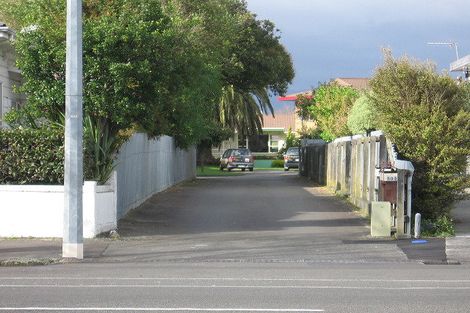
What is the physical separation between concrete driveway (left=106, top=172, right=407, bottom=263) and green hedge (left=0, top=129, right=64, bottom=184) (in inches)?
86.4

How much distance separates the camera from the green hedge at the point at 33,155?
17062mm

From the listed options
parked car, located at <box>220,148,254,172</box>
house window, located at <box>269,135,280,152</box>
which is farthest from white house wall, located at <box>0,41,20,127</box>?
house window, located at <box>269,135,280,152</box>

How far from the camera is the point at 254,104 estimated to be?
2571 inches

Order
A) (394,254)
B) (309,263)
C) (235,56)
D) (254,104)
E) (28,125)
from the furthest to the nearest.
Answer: (254,104)
(235,56)
(28,125)
(394,254)
(309,263)

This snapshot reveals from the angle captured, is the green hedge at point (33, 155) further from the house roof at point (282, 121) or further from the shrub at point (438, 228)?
the house roof at point (282, 121)

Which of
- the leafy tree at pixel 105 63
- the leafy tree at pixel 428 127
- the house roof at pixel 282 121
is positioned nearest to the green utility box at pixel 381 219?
the leafy tree at pixel 428 127

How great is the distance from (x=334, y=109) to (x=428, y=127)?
78.1 ft

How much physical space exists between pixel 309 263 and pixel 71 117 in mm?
5069

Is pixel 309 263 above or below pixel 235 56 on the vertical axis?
below

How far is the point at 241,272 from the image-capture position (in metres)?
12.8

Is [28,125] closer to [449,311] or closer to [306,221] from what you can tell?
[306,221]

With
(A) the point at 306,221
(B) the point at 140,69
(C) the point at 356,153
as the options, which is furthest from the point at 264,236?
(C) the point at 356,153

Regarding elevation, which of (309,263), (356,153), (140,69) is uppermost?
(140,69)

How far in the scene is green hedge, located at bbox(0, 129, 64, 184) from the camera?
17.1 meters
